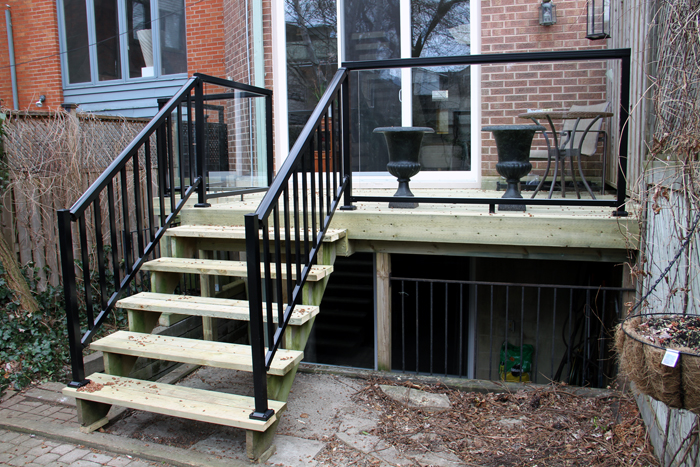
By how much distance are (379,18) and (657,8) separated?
351 centimetres

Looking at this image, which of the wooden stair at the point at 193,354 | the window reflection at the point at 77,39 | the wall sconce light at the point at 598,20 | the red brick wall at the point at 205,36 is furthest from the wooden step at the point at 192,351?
the window reflection at the point at 77,39

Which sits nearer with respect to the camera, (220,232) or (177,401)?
(177,401)

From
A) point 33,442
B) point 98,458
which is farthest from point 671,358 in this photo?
point 33,442

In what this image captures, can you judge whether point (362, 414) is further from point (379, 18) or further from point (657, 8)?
point (379, 18)

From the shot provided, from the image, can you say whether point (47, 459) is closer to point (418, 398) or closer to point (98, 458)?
point (98, 458)

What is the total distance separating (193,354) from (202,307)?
12.9 inches

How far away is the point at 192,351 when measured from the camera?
9.26ft

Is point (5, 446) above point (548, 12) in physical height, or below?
below

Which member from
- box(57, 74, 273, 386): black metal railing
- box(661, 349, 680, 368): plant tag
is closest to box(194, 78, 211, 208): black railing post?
box(57, 74, 273, 386): black metal railing

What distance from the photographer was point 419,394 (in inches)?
130

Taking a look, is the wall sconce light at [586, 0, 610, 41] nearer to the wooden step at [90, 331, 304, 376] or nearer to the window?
the wooden step at [90, 331, 304, 376]

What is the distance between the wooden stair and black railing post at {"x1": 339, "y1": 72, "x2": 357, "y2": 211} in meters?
0.33

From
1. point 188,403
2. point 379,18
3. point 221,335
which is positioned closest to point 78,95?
point 379,18

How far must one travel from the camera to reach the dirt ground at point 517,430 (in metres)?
2.61
